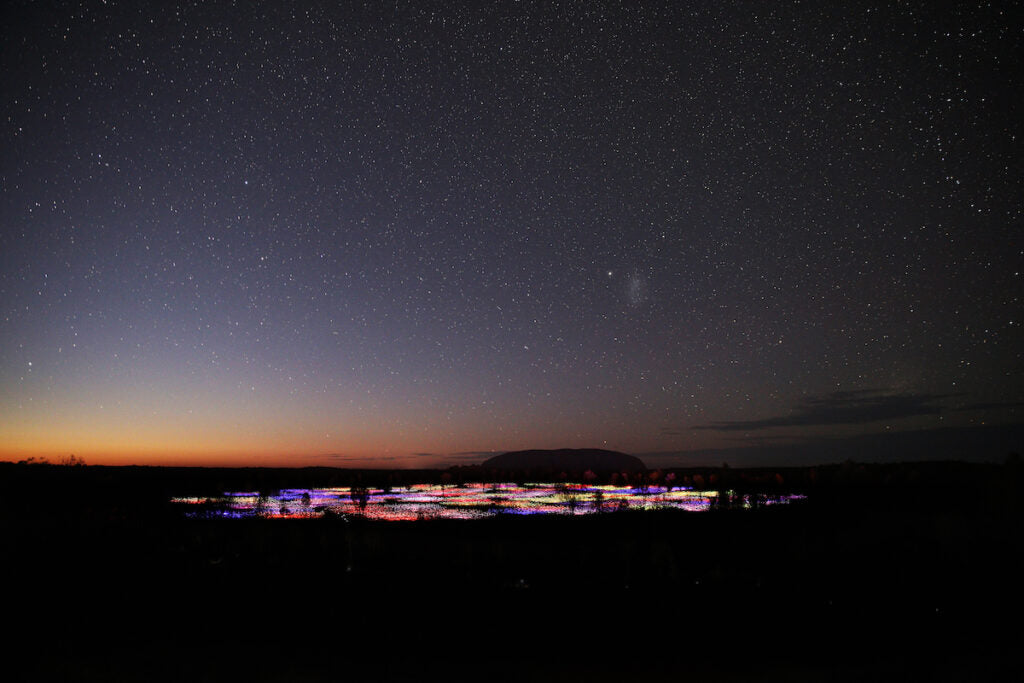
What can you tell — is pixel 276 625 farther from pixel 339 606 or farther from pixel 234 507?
pixel 234 507

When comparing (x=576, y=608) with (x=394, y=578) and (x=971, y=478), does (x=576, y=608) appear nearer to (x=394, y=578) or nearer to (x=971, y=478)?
(x=394, y=578)

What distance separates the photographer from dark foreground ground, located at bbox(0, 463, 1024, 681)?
Result: 24.7ft

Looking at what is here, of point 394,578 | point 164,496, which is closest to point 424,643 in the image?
point 394,578

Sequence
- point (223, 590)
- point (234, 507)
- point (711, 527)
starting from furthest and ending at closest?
point (234, 507) < point (711, 527) < point (223, 590)

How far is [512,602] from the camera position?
9.94 m

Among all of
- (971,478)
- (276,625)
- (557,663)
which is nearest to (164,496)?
(276,625)

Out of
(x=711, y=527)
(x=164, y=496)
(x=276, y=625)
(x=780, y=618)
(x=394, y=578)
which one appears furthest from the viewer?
(x=164, y=496)

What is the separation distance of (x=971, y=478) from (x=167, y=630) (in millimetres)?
35881

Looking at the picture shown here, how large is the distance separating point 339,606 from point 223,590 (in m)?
2.29

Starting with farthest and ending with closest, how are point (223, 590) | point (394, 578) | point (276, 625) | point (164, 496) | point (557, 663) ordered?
point (164, 496)
point (394, 578)
point (223, 590)
point (276, 625)
point (557, 663)

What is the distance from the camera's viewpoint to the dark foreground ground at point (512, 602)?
7.53 meters

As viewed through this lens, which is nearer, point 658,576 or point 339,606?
point 339,606

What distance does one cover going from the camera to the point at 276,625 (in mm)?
8836

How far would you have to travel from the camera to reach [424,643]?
27.0 feet
